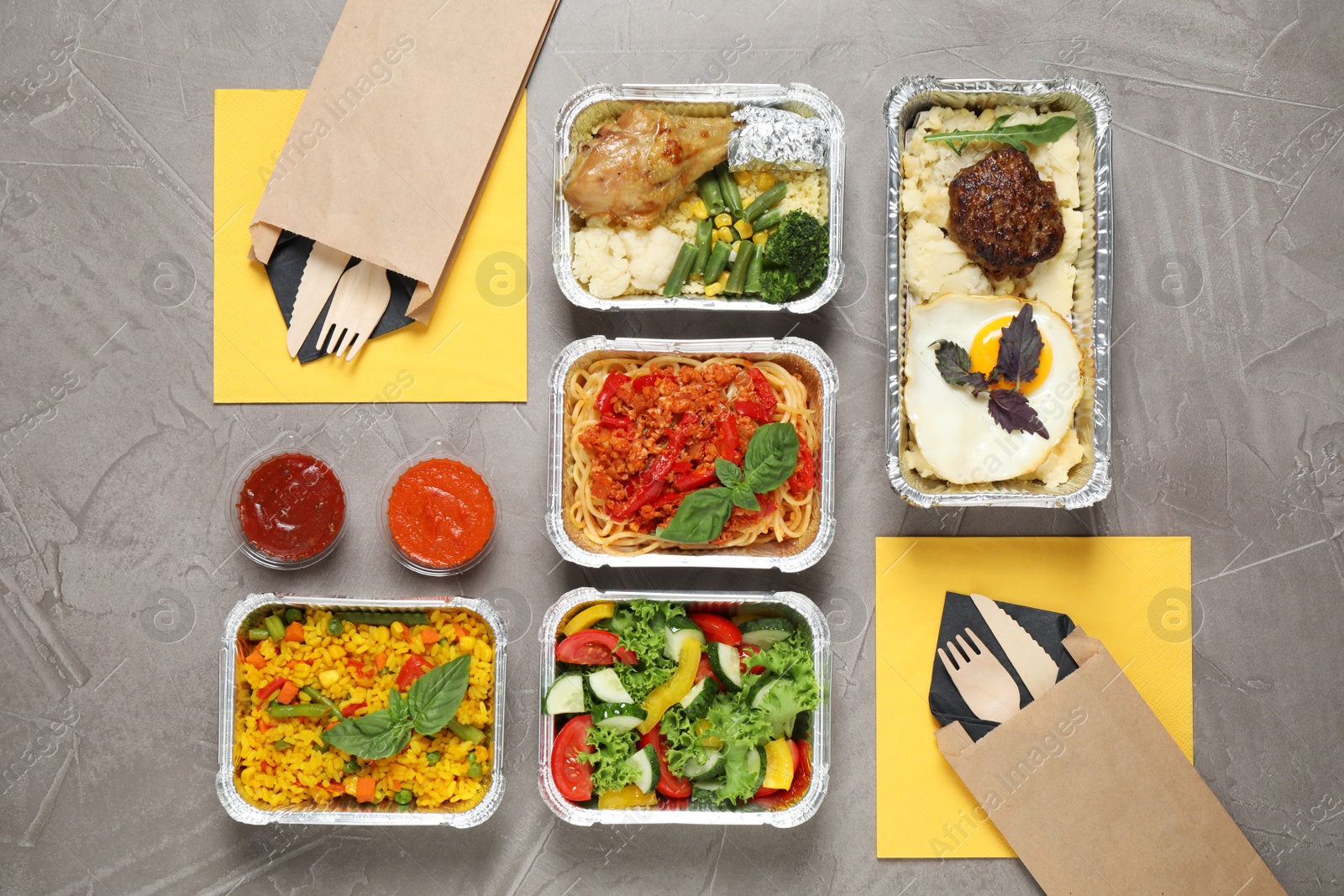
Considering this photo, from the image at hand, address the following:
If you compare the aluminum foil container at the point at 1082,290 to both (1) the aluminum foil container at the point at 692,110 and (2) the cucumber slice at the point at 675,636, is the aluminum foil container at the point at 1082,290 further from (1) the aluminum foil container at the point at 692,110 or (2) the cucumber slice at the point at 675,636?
(2) the cucumber slice at the point at 675,636

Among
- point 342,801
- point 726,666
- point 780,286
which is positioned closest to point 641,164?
point 780,286

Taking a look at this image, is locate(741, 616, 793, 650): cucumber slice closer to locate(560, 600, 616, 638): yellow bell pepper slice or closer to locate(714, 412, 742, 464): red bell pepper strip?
locate(560, 600, 616, 638): yellow bell pepper slice

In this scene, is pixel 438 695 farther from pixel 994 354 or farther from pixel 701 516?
pixel 994 354

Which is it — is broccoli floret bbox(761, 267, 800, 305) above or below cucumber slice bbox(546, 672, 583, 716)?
above

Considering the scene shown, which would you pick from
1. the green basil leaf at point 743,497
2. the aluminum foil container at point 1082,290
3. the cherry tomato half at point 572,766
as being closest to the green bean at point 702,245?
the aluminum foil container at point 1082,290

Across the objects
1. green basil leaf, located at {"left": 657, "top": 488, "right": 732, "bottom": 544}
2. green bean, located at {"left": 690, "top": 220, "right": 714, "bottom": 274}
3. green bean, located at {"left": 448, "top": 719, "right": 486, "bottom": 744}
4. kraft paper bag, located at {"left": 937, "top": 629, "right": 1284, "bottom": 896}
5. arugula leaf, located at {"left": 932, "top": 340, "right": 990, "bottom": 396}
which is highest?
green bean, located at {"left": 690, "top": 220, "right": 714, "bottom": 274}

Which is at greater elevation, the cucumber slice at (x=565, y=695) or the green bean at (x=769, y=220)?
the green bean at (x=769, y=220)

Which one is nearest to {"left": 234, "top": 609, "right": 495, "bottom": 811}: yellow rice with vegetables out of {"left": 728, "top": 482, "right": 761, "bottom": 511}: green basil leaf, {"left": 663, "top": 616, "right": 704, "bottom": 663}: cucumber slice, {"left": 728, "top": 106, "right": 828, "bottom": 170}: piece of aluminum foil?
{"left": 663, "top": 616, "right": 704, "bottom": 663}: cucumber slice
